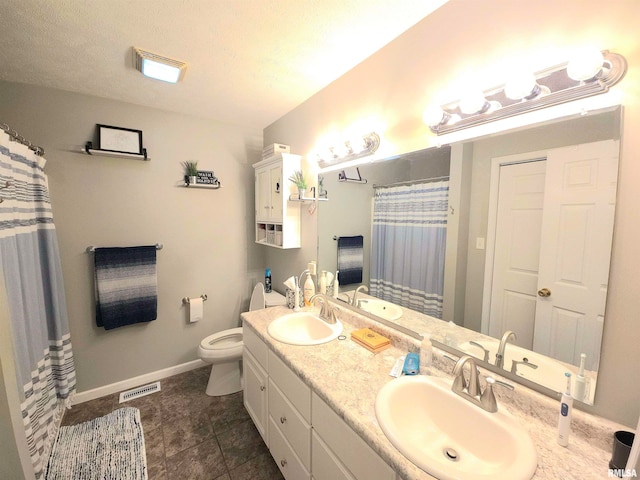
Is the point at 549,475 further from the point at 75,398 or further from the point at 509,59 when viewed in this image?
the point at 75,398

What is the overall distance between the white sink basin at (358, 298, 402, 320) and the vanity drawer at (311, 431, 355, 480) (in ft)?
2.26

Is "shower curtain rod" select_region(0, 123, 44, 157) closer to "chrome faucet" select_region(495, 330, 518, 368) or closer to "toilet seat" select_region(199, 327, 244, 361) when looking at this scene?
"toilet seat" select_region(199, 327, 244, 361)

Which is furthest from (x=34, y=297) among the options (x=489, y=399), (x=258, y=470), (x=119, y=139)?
(x=489, y=399)

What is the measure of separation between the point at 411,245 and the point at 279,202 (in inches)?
45.6

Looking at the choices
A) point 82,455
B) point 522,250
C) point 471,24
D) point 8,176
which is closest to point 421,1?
point 471,24

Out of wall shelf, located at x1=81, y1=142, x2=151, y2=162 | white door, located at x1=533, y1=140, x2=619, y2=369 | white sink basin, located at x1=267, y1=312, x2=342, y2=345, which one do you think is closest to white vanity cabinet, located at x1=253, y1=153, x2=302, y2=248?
white sink basin, located at x1=267, y1=312, x2=342, y2=345

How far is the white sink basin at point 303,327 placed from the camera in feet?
5.03

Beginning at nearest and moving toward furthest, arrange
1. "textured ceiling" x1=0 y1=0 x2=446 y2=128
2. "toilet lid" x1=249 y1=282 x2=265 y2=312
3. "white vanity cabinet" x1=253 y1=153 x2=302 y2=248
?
"textured ceiling" x1=0 y1=0 x2=446 y2=128, "white vanity cabinet" x1=253 y1=153 x2=302 y2=248, "toilet lid" x1=249 y1=282 x2=265 y2=312

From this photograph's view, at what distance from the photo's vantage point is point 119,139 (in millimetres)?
2061

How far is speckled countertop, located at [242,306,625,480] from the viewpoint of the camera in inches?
27.7

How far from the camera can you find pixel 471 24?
41.3 inches

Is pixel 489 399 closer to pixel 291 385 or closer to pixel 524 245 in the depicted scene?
pixel 524 245

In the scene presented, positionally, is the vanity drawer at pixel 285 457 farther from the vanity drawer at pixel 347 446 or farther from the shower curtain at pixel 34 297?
the shower curtain at pixel 34 297

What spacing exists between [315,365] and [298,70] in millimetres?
1686
